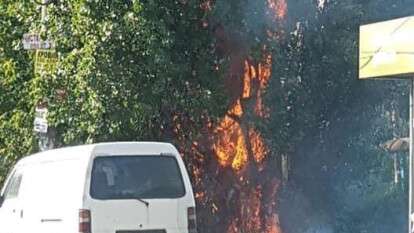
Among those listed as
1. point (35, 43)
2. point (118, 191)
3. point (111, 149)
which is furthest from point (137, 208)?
point (35, 43)

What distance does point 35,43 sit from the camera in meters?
17.9

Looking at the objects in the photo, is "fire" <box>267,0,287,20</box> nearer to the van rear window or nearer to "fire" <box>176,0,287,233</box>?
"fire" <box>176,0,287,233</box>

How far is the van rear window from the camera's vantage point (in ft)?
42.9

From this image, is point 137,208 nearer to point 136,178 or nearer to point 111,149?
point 136,178

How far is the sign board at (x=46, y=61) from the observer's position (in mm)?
17859

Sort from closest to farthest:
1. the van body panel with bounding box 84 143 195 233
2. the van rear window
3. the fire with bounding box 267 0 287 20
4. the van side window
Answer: the van body panel with bounding box 84 143 195 233, the van rear window, the van side window, the fire with bounding box 267 0 287 20

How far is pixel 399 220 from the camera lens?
18.5 metres

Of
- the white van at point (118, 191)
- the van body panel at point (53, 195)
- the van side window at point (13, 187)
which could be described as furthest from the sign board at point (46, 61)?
the white van at point (118, 191)

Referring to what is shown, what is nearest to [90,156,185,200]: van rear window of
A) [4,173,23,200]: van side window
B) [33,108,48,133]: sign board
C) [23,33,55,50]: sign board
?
[4,173,23,200]: van side window

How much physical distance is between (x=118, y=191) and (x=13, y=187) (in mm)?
3310

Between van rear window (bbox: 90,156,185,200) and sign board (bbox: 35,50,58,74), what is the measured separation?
5.10 m

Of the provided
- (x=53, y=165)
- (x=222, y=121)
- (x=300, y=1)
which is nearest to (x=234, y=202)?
(x=222, y=121)

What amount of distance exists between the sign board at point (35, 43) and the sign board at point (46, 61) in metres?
0.12

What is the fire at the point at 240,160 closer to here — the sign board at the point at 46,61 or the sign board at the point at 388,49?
the sign board at the point at 46,61
